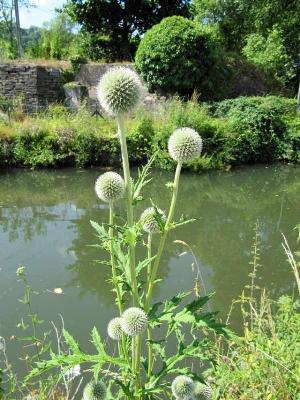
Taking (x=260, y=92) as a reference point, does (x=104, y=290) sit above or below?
below

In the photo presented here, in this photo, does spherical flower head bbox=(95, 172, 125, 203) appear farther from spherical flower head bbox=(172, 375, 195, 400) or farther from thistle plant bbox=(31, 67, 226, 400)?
spherical flower head bbox=(172, 375, 195, 400)

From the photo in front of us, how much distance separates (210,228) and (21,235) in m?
3.40

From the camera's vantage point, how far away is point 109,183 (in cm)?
196

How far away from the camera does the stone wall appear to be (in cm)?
1539

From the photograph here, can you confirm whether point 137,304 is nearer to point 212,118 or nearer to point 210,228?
point 210,228

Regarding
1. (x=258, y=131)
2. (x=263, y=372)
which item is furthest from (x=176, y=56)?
(x=263, y=372)

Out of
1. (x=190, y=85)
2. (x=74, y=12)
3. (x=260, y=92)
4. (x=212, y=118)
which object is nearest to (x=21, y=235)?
(x=212, y=118)

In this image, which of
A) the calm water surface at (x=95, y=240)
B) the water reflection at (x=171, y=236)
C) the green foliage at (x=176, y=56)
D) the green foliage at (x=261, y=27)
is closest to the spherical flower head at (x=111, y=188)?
the calm water surface at (x=95, y=240)

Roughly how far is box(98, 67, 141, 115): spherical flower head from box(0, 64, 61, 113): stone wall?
14.2m

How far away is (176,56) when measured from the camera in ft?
46.0

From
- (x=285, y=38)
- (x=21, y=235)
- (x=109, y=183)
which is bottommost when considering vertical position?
(x=21, y=235)

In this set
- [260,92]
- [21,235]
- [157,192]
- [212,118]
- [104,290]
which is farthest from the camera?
[260,92]

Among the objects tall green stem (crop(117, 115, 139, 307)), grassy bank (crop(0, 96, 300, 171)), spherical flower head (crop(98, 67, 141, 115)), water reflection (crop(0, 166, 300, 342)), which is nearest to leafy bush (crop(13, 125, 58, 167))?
grassy bank (crop(0, 96, 300, 171))

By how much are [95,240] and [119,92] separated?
208 inches
